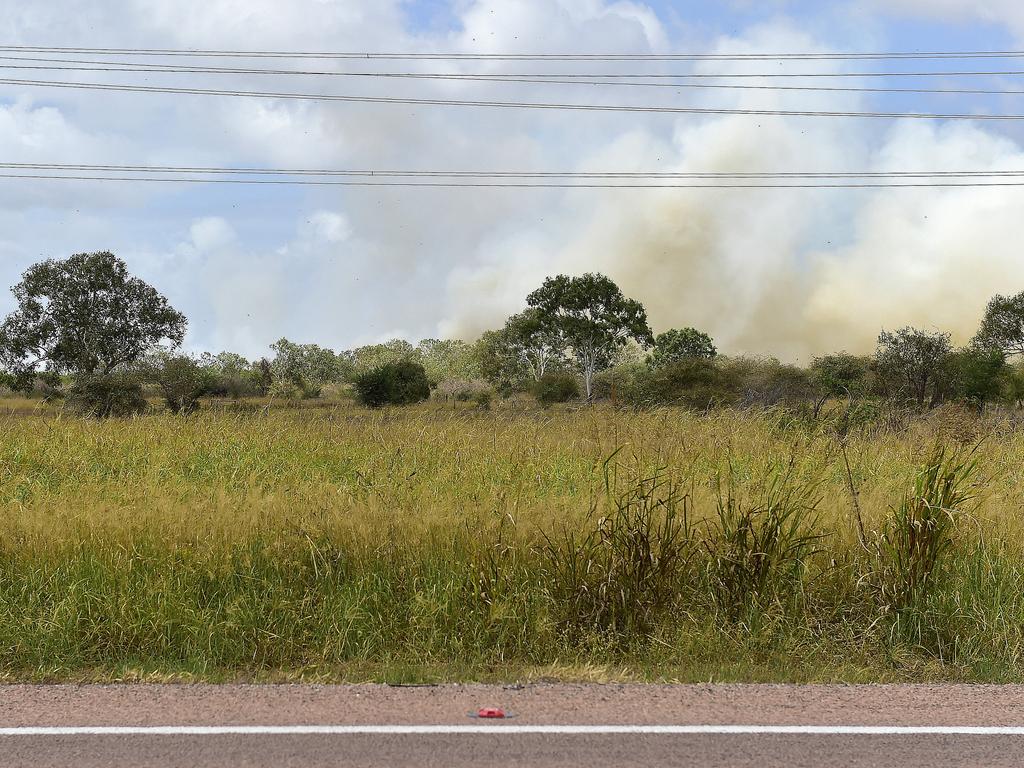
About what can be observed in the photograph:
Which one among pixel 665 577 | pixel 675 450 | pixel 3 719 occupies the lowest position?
pixel 3 719

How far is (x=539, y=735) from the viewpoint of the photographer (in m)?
5.00

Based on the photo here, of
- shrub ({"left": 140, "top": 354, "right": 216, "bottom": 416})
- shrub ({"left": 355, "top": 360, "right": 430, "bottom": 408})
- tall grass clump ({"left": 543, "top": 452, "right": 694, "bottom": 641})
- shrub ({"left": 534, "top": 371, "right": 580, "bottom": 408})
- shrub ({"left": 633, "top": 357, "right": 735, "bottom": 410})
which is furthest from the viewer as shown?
shrub ({"left": 534, "top": 371, "right": 580, "bottom": 408})

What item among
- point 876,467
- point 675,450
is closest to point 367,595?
point 675,450

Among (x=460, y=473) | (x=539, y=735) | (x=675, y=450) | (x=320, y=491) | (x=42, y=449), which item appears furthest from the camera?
(x=42, y=449)

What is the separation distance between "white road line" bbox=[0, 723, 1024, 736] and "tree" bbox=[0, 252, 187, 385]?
192ft

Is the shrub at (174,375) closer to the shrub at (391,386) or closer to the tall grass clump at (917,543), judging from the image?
the shrub at (391,386)

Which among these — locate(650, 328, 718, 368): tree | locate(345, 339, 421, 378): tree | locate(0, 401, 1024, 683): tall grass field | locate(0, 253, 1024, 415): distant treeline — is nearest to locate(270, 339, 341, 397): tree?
locate(345, 339, 421, 378): tree

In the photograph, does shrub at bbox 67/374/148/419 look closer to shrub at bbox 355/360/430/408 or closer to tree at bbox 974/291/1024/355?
shrub at bbox 355/360/430/408

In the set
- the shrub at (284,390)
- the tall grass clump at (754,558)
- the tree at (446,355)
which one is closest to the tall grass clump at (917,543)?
the tall grass clump at (754,558)

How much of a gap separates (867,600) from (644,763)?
11.1 ft

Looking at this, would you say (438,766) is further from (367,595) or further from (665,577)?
(665,577)

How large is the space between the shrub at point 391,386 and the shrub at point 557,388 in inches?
282

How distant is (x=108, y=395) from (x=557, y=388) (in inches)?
1039

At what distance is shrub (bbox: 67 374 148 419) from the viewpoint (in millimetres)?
32688
